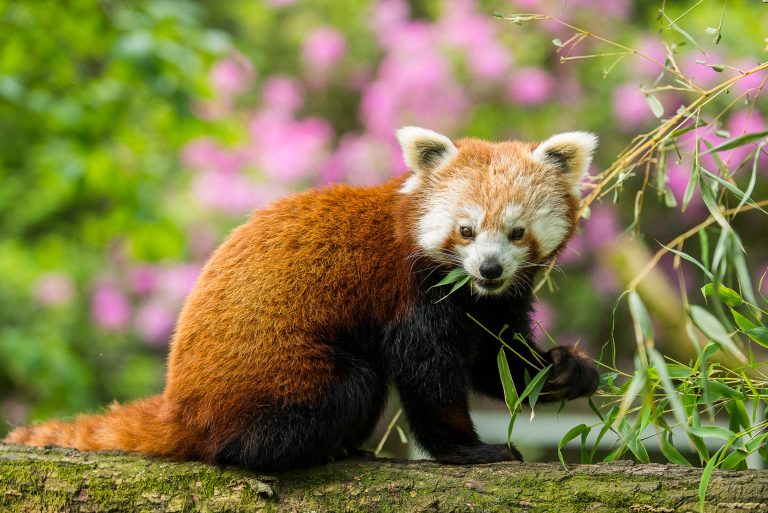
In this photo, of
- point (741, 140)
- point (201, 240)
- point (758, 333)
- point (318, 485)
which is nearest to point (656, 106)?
point (741, 140)

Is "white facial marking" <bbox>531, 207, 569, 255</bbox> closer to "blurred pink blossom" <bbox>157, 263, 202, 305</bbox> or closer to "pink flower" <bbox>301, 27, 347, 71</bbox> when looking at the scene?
"blurred pink blossom" <bbox>157, 263, 202, 305</bbox>

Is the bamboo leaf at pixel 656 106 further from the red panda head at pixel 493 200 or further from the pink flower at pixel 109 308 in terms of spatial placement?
the pink flower at pixel 109 308

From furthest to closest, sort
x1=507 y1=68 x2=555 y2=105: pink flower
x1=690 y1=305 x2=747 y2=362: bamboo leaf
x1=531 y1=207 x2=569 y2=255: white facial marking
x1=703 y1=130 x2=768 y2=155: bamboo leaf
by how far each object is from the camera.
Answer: x1=507 y1=68 x2=555 y2=105: pink flower → x1=531 y1=207 x2=569 y2=255: white facial marking → x1=703 y1=130 x2=768 y2=155: bamboo leaf → x1=690 y1=305 x2=747 y2=362: bamboo leaf

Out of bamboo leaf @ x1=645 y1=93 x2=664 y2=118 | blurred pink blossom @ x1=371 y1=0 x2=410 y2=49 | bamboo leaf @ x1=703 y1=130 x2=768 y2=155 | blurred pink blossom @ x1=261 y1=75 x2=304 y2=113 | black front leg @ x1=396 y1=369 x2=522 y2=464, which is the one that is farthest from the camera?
blurred pink blossom @ x1=261 y1=75 x2=304 y2=113

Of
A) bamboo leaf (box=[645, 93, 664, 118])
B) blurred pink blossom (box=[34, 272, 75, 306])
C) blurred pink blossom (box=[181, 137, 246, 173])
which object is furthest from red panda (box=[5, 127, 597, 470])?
blurred pink blossom (box=[181, 137, 246, 173])

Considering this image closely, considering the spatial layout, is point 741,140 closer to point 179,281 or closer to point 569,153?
point 569,153

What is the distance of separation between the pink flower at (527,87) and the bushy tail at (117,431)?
422cm

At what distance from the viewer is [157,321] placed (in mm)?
6633

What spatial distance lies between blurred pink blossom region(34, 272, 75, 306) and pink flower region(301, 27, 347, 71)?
2664mm

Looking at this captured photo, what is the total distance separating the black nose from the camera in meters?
2.74

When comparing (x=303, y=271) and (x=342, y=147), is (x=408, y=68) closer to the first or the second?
(x=342, y=147)

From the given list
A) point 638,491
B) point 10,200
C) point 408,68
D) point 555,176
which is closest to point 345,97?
point 408,68

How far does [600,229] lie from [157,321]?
3496mm

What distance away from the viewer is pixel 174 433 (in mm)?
2715
